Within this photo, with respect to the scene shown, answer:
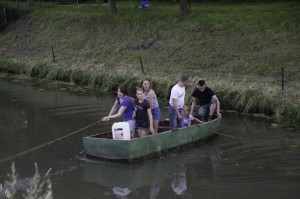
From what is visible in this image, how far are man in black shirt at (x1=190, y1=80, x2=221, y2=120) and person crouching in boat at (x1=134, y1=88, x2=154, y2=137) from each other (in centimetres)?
260

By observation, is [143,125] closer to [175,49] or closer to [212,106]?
[212,106]

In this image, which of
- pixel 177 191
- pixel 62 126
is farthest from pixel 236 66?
pixel 177 191

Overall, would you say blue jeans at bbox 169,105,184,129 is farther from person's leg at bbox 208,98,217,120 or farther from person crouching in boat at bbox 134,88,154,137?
person's leg at bbox 208,98,217,120

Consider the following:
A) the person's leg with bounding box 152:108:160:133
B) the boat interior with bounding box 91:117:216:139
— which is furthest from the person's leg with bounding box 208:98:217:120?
the person's leg with bounding box 152:108:160:133

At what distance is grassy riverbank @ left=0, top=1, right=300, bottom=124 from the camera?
17156 mm

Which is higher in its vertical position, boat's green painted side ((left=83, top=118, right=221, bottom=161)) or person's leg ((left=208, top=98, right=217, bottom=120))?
person's leg ((left=208, top=98, right=217, bottom=120))

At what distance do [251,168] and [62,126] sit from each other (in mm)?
6399

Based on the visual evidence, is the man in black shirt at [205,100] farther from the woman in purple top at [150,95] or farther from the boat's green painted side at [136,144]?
the woman in purple top at [150,95]

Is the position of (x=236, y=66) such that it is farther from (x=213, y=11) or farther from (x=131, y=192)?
(x=131, y=192)

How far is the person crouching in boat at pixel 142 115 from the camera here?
11.3 m

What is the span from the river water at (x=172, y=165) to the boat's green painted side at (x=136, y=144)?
0.20 meters

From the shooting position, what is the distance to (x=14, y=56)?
2917 cm

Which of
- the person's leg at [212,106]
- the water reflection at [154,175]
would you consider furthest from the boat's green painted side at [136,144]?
the person's leg at [212,106]

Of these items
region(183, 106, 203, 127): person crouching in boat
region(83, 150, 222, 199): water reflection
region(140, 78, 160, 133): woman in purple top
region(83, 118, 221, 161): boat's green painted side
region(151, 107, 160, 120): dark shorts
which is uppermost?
region(140, 78, 160, 133): woman in purple top
